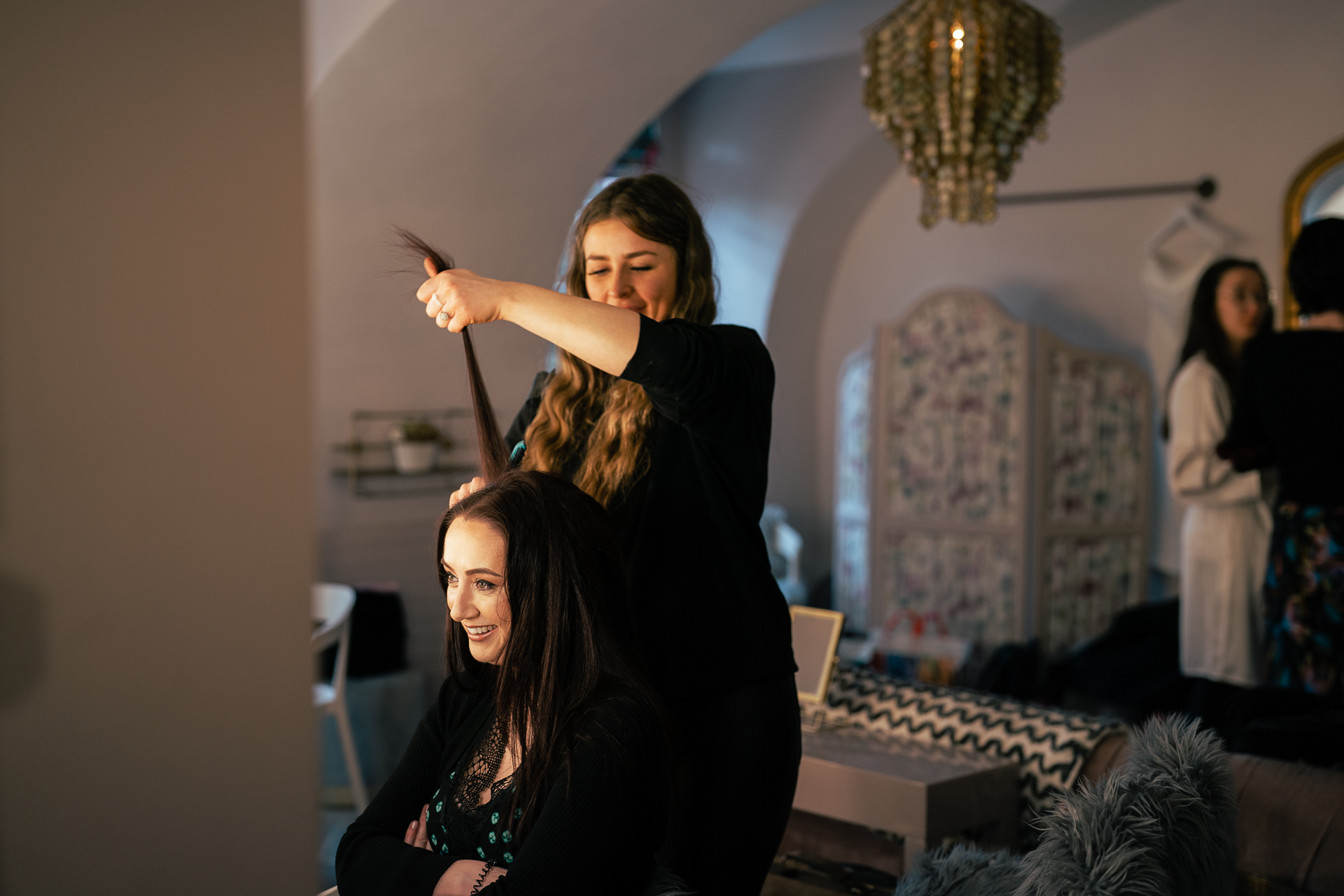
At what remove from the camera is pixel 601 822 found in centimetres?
113

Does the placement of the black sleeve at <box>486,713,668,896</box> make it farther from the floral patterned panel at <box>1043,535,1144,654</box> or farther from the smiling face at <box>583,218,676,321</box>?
the floral patterned panel at <box>1043,535,1144,654</box>

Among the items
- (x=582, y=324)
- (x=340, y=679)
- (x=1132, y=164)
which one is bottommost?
(x=340, y=679)

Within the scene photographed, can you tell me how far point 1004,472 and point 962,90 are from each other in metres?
1.74

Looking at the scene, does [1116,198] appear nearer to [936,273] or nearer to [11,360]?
[936,273]

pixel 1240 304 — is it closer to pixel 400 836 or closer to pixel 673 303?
pixel 673 303

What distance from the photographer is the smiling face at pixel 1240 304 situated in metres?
3.20

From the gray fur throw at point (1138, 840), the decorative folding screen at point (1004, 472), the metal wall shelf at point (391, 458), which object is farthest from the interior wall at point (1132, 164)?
the gray fur throw at point (1138, 840)

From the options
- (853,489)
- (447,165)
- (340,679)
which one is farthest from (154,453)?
(853,489)

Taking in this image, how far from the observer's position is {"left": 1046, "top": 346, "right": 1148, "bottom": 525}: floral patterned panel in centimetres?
401

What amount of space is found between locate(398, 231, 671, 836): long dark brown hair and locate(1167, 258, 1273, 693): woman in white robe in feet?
8.15

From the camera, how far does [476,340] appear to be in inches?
131

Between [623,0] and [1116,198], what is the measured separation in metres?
2.60

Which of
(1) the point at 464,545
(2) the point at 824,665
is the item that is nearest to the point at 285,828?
(1) the point at 464,545

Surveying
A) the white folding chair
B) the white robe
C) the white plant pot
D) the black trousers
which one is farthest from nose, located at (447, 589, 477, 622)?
the white robe
